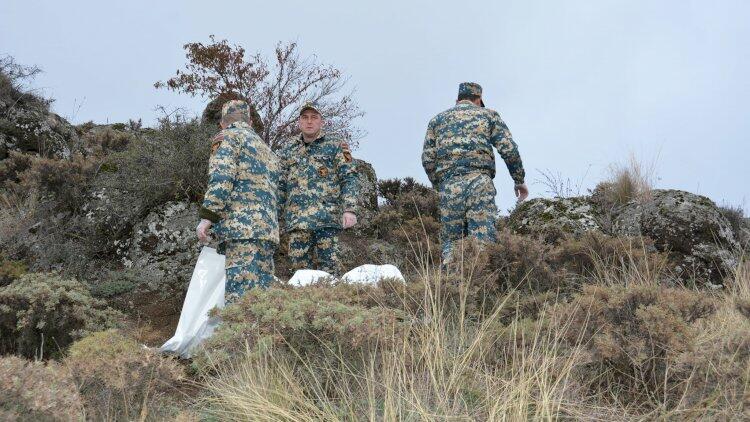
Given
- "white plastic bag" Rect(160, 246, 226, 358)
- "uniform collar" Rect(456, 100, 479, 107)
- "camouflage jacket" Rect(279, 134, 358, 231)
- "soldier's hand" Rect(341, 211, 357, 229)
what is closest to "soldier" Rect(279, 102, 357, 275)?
"camouflage jacket" Rect(279, 134, 358, 231)

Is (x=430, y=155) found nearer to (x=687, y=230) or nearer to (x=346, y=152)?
(x=346, y=152)

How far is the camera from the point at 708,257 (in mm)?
8750

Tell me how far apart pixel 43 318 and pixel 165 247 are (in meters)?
3.27

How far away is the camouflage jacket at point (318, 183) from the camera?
6.42 meters

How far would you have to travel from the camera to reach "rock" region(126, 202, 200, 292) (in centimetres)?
860

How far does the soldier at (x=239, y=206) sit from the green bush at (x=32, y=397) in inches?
89.0

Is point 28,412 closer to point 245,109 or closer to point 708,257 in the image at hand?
point 245,109

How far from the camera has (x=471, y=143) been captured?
22.6 ft

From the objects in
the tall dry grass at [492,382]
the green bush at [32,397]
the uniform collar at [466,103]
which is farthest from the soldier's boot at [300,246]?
the green bush at [32,397]

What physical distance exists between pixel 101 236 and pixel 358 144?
5.97 metres

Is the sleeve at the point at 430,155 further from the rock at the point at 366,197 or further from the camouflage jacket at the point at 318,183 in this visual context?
the rock at the point at 366,197

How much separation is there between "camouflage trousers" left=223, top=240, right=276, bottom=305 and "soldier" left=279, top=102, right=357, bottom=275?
0.90m

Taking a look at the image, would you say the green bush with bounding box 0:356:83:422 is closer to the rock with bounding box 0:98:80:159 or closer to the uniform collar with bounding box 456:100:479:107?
the uniform collar with bounding box 456:100:479:107

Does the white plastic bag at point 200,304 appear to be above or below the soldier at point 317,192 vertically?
below
